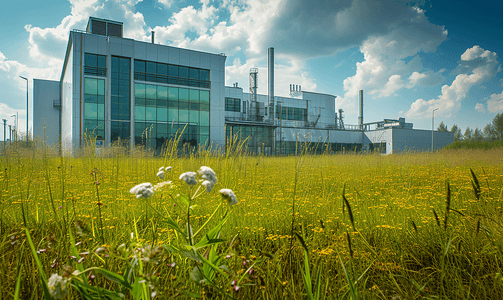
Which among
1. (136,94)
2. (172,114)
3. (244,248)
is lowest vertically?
(244,248)

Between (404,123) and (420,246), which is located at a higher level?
(404,123)

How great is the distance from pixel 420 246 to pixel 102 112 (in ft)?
77.1

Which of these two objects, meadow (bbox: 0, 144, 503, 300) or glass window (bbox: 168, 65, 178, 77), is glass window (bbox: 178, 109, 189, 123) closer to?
glass window (bbox: 168, 65, 178, 77)

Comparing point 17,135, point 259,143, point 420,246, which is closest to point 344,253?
point 420,246

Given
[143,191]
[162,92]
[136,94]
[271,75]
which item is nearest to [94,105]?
[136,94]

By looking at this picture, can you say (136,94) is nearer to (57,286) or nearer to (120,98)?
(120,98)

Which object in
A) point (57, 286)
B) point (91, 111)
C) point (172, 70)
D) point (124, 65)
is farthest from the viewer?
point (172, 70)

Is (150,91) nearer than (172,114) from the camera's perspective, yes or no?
Yes

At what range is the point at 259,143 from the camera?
94.8 feet

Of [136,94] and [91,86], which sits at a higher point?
[91,86]

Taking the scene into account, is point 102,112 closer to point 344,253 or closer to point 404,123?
point 344,253

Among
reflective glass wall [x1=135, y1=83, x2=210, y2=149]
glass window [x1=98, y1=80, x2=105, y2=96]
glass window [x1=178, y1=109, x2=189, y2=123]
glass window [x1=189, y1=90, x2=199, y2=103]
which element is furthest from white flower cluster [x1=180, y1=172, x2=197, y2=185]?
glass window [x1=189, y1=90, x2=199, y2=103]

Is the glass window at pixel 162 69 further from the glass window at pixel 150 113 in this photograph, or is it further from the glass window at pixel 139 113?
the glass window at pixel 139 113

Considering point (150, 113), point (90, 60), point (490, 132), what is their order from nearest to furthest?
point (90, 60) → point (150, 113) → point (490, 132)
